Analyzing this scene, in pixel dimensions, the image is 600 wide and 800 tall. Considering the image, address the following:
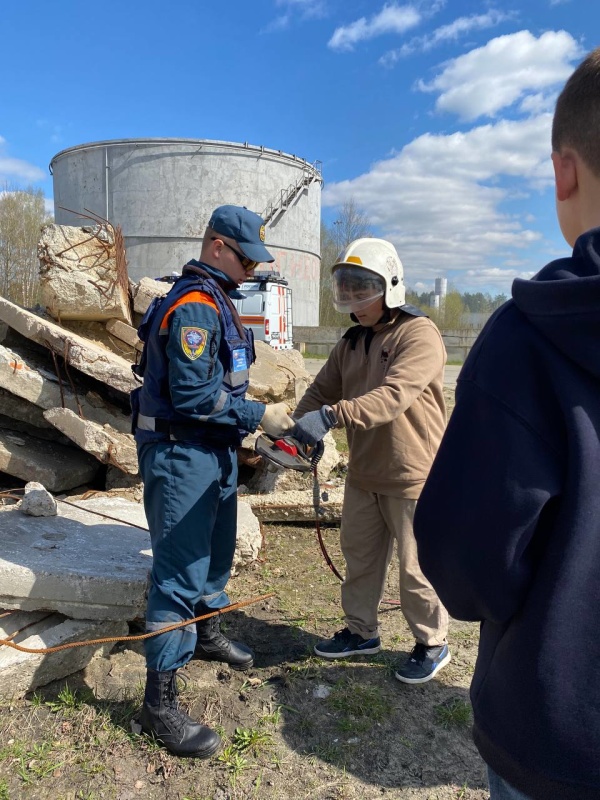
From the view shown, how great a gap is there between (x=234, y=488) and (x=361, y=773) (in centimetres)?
141

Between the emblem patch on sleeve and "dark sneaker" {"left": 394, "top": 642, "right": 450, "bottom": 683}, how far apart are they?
1955 mm

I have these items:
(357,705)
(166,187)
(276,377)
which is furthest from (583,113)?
(166,187)

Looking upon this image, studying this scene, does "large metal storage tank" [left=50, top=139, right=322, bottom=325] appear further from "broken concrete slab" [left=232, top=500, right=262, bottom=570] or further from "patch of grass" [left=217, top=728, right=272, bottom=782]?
"patch of grass" [left=217, top=728, right=272, bottom=782]

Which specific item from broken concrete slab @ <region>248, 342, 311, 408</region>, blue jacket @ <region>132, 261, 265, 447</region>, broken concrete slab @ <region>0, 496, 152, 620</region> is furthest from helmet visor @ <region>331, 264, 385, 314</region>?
broken concrete slab @ <region>248, 342, 311, 408</region>

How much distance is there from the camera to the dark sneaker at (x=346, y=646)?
332cm

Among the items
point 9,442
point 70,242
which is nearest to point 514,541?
point 9,442

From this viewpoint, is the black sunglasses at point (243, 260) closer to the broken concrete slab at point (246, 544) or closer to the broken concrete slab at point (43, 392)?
the broken concrete slab at point (246, 544)

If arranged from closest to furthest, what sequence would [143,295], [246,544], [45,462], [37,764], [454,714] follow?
[37,764]
[454,714]
[246,544]
[45,462]
[143,295]

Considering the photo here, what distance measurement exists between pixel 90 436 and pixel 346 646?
2687mm

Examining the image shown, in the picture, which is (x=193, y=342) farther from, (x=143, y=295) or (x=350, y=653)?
(x=143, y=295)

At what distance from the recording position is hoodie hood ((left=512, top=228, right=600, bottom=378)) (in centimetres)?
91

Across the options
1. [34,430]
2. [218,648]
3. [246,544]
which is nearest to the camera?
[218,648]

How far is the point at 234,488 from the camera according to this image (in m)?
3.11

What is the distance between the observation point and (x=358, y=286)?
305 centimetres
